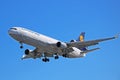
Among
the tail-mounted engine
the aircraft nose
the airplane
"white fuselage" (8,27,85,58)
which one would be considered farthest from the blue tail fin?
the aircraft nose

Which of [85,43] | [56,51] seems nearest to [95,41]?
[85,43]

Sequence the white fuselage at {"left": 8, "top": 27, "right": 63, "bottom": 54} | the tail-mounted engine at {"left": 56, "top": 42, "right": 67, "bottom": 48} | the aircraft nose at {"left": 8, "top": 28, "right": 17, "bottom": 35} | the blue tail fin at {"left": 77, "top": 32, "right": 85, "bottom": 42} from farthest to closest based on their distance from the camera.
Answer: the blue tail fin at {"left": 77, "top": 32, "right": 85, "bottom": 42}, the tail-mounted engine at {"left": 56, "top": 42, "right": 67, "bottom": 48}, the aircraft nose at {"left": 8, "top": 28, "right": 17, "bottom": 35}, the white fuselage at {"left": 8, "top": 27, "right": 63, "bottom": 54}

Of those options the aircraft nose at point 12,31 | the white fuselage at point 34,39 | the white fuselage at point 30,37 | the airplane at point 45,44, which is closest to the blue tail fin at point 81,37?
the airplane at point 45,44

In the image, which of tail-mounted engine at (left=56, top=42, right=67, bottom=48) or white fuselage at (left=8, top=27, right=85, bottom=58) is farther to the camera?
tail-mounted engine at (left=56, top=42, right=67, bottom=48)

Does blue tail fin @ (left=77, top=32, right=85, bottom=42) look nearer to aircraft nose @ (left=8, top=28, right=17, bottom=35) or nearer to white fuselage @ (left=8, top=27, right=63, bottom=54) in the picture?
white fuselage @ (left=8, top=27, right=63, bottom=54)

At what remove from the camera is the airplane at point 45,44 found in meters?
71.8

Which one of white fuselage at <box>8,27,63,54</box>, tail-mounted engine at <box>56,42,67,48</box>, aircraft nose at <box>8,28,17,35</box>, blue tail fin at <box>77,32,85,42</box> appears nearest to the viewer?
white fuselage at <box>8,27,63,54</box>

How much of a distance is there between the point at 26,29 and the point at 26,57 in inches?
531

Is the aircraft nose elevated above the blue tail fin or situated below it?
below

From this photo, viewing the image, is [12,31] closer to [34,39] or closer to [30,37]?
[30,37]

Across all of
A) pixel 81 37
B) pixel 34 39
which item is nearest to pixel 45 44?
pixel 34 39

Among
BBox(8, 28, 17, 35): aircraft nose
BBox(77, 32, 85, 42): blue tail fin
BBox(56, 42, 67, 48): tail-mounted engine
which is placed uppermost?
BBox(77, 32, 85, 42): blue tail fin

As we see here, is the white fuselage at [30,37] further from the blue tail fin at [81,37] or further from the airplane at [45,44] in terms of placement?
the blue tail fin at [81,37]

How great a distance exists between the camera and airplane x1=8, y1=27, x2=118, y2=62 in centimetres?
7181
